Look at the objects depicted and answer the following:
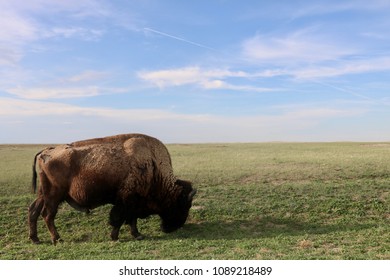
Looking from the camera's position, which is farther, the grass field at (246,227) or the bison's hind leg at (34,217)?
the bison's hind leg at (34,217)

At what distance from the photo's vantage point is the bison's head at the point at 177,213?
10.3 metres

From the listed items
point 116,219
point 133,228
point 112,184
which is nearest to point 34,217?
point 116,219

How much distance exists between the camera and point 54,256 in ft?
25.9

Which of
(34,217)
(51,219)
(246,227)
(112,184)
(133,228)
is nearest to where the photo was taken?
(112,184)

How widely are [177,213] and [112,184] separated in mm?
1930

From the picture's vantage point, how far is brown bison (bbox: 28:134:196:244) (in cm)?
975

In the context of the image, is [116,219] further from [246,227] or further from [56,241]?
[246,227]

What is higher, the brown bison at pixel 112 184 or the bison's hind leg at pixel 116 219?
the brown bison at pixel 112 184

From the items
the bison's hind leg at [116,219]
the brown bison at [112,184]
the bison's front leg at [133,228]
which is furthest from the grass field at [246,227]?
the brown bison at [112,184]

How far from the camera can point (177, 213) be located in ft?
33.8

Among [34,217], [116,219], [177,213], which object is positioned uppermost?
[177,213]

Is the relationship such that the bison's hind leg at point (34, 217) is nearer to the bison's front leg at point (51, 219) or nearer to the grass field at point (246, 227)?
the grass field at point (246, 227)
